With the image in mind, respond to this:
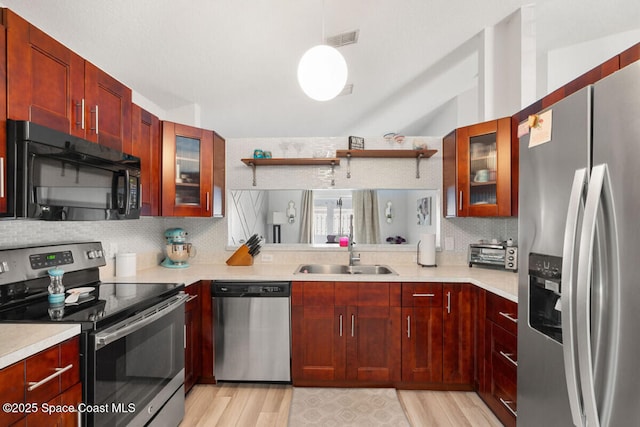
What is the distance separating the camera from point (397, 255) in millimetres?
2947

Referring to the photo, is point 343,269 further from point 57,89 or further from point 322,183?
point 57,89

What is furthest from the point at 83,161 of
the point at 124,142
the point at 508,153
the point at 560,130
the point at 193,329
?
the point at 508,153

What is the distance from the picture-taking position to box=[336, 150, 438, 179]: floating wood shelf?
2783 millimetres

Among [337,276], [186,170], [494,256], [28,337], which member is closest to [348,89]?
[186,170]

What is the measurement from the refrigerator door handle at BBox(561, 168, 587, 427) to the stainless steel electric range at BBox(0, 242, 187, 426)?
5.68 feet

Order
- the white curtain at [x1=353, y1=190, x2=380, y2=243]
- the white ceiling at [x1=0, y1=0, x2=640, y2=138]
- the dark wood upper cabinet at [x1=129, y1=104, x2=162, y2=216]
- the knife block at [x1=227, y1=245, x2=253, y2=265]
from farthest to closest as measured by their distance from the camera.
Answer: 1. the white curtain at [x1=353, y1=190, x2=380, y2=243]
2. the knife block at [x1=227, y1=245, x2=253, y2=265]
3. the dark wood upper cabinet at [x1=129, y1=104, x2=162, y2=216]
4. the white ceiling at [x1=0, y1=0, x2=640, y2=138]

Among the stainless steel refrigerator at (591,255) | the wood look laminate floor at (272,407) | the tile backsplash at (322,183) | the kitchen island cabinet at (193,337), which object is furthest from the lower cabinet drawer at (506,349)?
the kitchen island cabinet at (193,337)

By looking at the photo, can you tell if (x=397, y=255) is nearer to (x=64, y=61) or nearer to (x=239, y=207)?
(x=239, y=207)

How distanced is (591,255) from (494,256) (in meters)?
1.88

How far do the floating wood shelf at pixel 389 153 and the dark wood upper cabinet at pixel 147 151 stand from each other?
1.52 m

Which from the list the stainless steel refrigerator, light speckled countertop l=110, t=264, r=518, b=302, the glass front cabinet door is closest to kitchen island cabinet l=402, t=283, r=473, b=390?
light speckled countertop l=110, t=264, r=518, b=302

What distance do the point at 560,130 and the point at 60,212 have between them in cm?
214

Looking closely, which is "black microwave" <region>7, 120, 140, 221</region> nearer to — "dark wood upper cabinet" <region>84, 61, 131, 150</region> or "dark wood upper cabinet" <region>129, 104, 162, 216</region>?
"dark wood upper cabinet" <region>84, 61, 131, 150</region>

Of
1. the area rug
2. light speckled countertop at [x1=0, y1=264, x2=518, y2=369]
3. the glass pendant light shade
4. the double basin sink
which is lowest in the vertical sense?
the area rug
